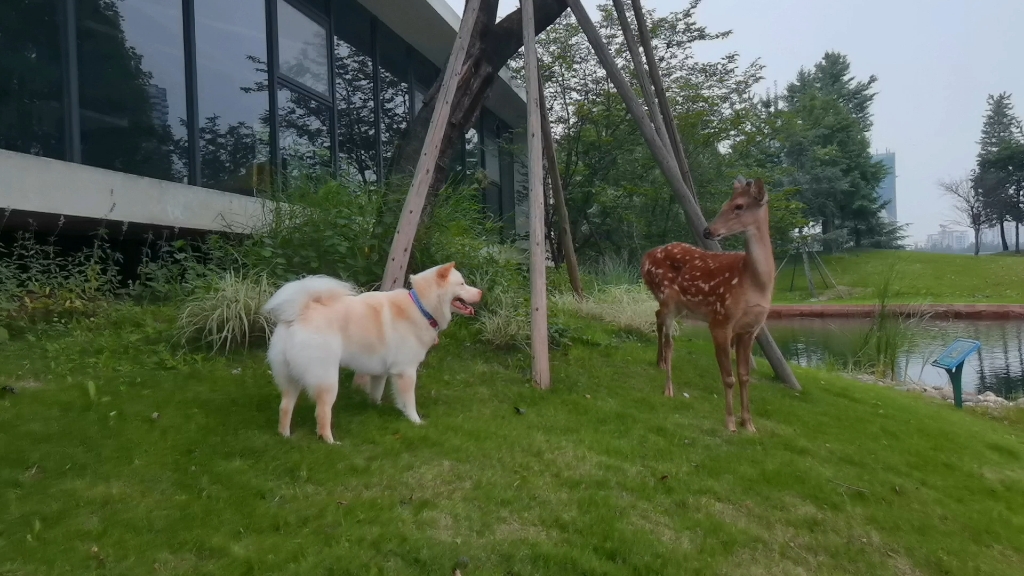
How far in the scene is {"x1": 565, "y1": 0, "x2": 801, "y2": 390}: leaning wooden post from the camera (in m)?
5.16

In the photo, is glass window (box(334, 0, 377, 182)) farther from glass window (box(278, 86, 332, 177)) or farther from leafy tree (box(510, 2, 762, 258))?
leafy tree (box(510, 2, 762, 258))

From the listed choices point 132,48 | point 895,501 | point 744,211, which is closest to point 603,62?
point 744,211

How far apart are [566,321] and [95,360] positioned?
13.9ft

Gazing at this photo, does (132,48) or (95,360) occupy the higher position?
(132,48)

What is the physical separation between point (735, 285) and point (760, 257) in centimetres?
27

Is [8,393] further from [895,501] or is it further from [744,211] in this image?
[895,501]

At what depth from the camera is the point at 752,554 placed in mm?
2744

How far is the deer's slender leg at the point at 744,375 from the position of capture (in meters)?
4.21

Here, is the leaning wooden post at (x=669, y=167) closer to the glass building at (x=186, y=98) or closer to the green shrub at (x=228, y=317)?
the glass building at (x=186, y=98)

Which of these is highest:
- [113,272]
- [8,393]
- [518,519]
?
[113,272]

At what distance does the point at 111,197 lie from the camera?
568 centimetres

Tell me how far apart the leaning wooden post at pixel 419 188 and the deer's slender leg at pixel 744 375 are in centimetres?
247

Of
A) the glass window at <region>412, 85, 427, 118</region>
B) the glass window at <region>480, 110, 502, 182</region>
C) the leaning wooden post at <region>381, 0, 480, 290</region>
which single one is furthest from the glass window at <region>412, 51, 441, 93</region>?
the leaning wooden post at <region>381, 0, 480, 290</region>

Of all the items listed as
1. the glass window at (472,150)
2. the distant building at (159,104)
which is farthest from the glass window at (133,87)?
the glass window at (472,150)
